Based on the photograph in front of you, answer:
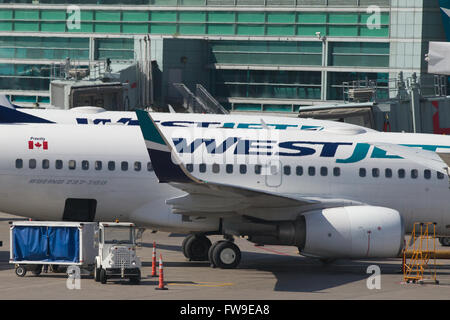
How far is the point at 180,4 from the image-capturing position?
60188mm

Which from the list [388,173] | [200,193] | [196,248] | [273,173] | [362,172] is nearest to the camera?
[200,193]

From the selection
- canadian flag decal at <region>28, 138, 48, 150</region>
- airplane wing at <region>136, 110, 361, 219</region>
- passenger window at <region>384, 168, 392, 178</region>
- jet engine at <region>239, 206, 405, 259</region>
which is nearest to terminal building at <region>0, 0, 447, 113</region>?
canadian flag decal at <region>28, 138, 48, 150</region>

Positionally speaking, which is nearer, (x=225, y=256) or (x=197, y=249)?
(x=225, y=256)

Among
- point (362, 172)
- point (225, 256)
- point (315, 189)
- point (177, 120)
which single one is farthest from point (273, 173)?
point (177, 120)

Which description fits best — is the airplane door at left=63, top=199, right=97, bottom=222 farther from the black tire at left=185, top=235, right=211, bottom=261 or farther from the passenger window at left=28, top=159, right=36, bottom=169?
the black tire at left=185, top=235, right=211, bottom=261

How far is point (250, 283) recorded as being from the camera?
26719mm

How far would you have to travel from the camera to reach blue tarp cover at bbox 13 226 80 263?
26.9 m

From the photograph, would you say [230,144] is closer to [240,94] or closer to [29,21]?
[240,94]

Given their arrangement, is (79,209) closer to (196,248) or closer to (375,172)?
(196,248)

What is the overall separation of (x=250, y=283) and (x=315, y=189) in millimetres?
4870

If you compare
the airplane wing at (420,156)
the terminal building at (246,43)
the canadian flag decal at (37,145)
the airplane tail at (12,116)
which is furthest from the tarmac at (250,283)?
the terminal building at (246,43)

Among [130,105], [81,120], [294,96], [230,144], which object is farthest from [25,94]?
[230,144]

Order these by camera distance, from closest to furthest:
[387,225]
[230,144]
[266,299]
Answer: [266,299] → [387,225] → [230,144]

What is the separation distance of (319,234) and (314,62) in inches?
1271
